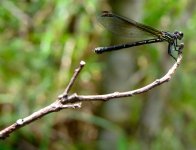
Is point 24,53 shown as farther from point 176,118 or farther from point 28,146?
point 176,118

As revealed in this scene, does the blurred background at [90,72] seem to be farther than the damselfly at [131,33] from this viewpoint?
Yes

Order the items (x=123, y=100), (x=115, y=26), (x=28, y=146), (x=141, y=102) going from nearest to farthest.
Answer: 1. (x=115, y=26)
2. (x=123, y=100)
3. (x=28, y=146)
4. (x=141, y=102)

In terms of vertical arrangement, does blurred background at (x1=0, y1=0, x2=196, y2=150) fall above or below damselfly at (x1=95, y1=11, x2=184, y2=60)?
above

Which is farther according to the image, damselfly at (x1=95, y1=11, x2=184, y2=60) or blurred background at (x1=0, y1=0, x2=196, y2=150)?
blurred background at (x1=0, y1=0, x2=196, y2=150)

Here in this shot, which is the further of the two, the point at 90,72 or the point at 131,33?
the point at 90,72

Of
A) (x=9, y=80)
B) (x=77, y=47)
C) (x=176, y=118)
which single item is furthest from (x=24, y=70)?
(x=176, y=118)

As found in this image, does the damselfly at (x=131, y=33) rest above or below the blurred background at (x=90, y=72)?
below

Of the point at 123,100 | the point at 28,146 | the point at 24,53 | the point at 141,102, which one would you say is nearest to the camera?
the point at 24,53

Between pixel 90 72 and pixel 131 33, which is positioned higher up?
pixel 90 72
